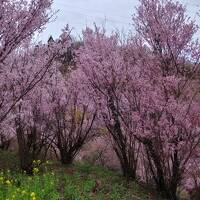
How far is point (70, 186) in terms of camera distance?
29.2 feet

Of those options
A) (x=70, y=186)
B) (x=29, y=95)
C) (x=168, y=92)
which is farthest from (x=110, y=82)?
(x=70, y=186)

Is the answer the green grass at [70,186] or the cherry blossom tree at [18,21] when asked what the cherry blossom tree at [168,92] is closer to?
the green grass at [70,186]

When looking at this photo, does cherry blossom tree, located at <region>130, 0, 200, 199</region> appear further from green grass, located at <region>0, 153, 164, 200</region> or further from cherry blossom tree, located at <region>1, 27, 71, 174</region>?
cherry blossom tree, located at <region>1, 27, 71, 174</region>

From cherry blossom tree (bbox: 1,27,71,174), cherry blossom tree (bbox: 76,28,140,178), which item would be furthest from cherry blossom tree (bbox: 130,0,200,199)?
cherry blossom tree (bbox: 1,27,71,174)

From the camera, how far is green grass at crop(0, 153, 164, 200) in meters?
7.47

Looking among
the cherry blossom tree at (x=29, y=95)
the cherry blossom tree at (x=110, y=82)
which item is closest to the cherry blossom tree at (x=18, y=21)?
the cherry blossom tree at (x=29, y=95)

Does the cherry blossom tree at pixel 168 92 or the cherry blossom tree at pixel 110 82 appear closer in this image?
the cherry blossom tree at pixel 168 92

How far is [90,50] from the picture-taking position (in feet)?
39.3

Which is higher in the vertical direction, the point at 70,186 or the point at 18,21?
the point at 18,21

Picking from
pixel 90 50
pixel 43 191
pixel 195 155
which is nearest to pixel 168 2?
pixel 90 50

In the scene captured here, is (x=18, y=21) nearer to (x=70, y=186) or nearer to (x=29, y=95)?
(x=70, y=186)

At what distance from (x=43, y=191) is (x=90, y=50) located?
16.9 ft

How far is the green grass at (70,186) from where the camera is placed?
7.47 meters

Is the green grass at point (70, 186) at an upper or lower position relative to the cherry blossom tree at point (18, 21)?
lower
